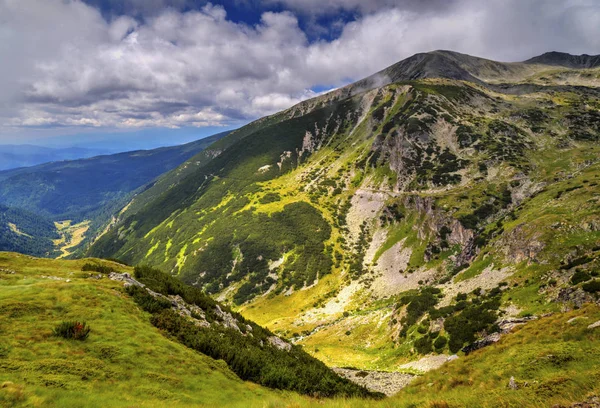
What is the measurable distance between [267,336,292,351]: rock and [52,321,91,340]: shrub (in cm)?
2093

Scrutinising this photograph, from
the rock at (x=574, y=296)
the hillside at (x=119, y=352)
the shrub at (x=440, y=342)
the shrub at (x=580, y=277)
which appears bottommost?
the shrub at (x=440, y=342)

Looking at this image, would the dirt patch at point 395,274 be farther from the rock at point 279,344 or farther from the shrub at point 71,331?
the shrub at point 71,331

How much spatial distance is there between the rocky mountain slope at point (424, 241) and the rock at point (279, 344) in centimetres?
1760

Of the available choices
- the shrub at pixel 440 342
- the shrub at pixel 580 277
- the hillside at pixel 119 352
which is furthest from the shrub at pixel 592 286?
the hillside at pixel 119 352

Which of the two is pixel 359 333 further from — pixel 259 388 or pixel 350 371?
pixel 259 388

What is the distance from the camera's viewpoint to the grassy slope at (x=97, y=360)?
44.8ft

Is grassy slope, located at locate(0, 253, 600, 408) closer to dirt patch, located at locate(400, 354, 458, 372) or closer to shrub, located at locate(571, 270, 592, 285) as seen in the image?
dirt patch, located at locate(400, 354, 458, 372)

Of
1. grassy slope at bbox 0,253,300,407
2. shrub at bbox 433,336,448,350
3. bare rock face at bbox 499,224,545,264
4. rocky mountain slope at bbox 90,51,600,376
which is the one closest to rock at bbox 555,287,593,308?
rocky mountain slope at bbox 90,51,600,376

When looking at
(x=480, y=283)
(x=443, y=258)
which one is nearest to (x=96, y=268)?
(x=480, y=283)

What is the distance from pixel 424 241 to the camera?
369 ft

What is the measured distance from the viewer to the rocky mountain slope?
147ft

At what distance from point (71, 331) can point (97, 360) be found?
10.6ft

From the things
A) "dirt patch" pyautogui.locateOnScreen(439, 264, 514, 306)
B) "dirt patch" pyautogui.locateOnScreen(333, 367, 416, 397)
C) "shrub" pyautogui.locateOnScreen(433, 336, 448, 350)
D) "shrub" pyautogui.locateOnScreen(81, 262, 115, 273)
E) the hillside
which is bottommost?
"dirt patch" pyautogui.locateOnScreen(333, 367, 416, 397)

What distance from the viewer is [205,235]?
18938 centimetres
